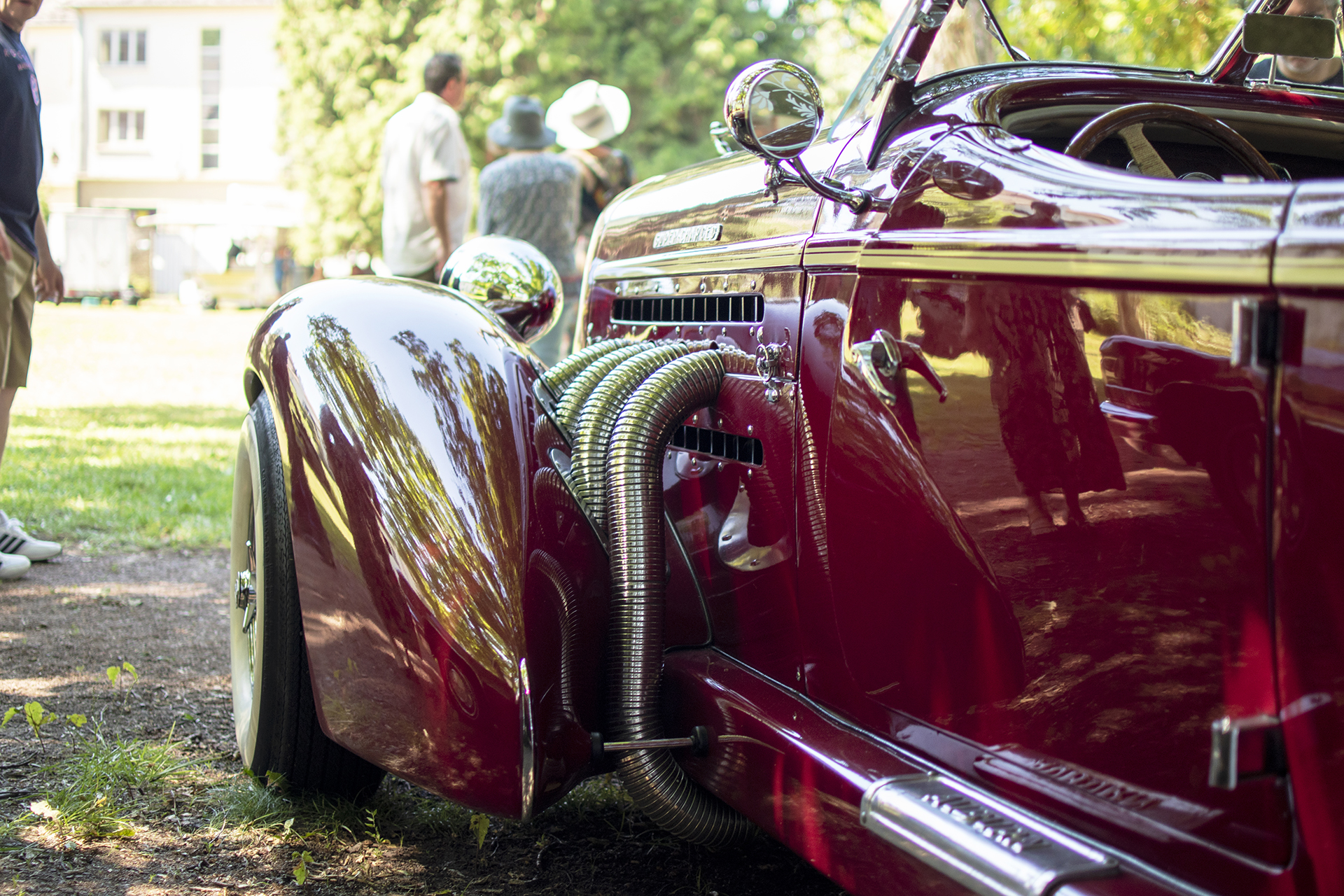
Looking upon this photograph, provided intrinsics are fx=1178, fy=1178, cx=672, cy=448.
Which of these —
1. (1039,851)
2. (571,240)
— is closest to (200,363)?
(571,240)

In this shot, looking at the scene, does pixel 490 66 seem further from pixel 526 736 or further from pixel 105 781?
pixel 526 736

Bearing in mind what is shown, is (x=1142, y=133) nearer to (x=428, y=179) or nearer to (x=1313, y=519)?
(x=1313, y=519)

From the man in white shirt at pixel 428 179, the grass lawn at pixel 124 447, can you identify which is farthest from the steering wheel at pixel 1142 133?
the man in white shirt at pixel 428 179

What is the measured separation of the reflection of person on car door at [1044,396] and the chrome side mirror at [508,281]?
1827 millimetres

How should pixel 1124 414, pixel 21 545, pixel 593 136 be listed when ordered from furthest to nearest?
1. pixel 593 136
2. pixel 21 545
3. pixel 1124 414

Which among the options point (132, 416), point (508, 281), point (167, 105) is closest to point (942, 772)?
point (508, 281)

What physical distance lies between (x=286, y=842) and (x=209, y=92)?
4237 centimetres

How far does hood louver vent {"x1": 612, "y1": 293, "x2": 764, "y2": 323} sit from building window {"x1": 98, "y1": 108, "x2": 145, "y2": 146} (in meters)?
42.5

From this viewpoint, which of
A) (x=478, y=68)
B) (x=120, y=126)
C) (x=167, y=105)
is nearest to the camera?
(x=478, y=68)

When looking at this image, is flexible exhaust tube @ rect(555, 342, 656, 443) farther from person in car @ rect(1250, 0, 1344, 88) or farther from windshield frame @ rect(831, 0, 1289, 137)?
person in car @ rect(1250, 0, 1344, 88)

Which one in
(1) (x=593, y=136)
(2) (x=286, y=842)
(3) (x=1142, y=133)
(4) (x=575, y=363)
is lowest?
(2) (x=286, y=842)

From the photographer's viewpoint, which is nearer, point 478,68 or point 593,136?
point 593,136

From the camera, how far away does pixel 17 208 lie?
3977 mm

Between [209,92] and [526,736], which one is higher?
[209,92]
